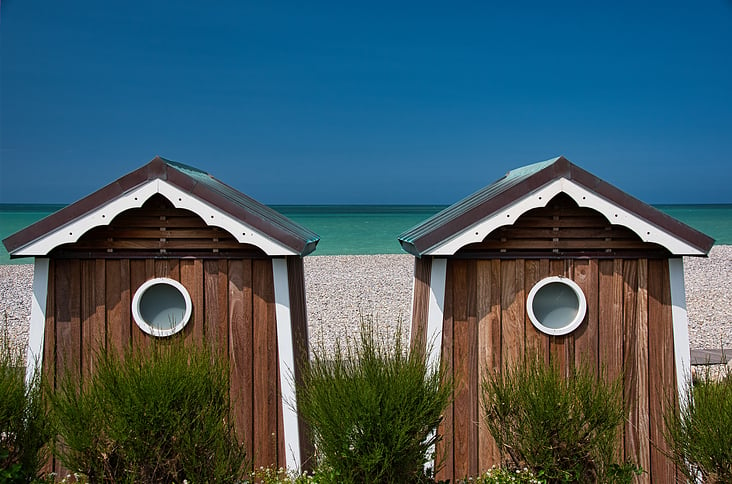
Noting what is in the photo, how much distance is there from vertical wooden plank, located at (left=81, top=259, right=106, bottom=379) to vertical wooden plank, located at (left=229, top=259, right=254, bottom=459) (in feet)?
3.80

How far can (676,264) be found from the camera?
5719mm

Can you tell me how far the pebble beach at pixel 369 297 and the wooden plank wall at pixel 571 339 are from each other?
4.88m

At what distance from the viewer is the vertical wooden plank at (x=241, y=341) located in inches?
223

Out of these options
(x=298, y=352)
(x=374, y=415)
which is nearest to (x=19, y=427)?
(x=298, y=352)

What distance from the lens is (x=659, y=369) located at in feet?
19.1

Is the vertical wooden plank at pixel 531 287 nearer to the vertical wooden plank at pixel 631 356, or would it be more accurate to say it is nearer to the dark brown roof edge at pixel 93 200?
the vertical wooden plank at pixel 631 356

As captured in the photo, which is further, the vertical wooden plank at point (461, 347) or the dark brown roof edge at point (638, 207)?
the vertical wooden plank at point (461, 347)

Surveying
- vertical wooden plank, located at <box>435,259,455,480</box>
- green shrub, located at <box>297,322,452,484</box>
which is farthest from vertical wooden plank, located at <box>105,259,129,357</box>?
vertical wooden plank, located at <box>435,259,455,480</box>

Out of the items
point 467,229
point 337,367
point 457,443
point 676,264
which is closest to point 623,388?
point 676,264

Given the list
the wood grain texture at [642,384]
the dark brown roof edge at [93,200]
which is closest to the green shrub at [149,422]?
the dark brown roof edge at [93,200]

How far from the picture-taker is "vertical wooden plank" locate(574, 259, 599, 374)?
5.75 meters

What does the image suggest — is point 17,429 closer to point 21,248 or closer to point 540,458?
point 21,248

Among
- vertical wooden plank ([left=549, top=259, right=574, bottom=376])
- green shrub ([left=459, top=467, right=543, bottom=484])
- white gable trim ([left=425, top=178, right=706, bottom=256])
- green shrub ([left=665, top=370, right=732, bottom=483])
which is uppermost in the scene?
white gable trim ([left=425, top=178, right=706, bottom=256])

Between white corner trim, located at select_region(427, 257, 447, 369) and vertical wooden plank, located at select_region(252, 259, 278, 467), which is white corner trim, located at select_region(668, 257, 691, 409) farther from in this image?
vertical wooden plank, located at select_region(252, 259, 278, 467)
